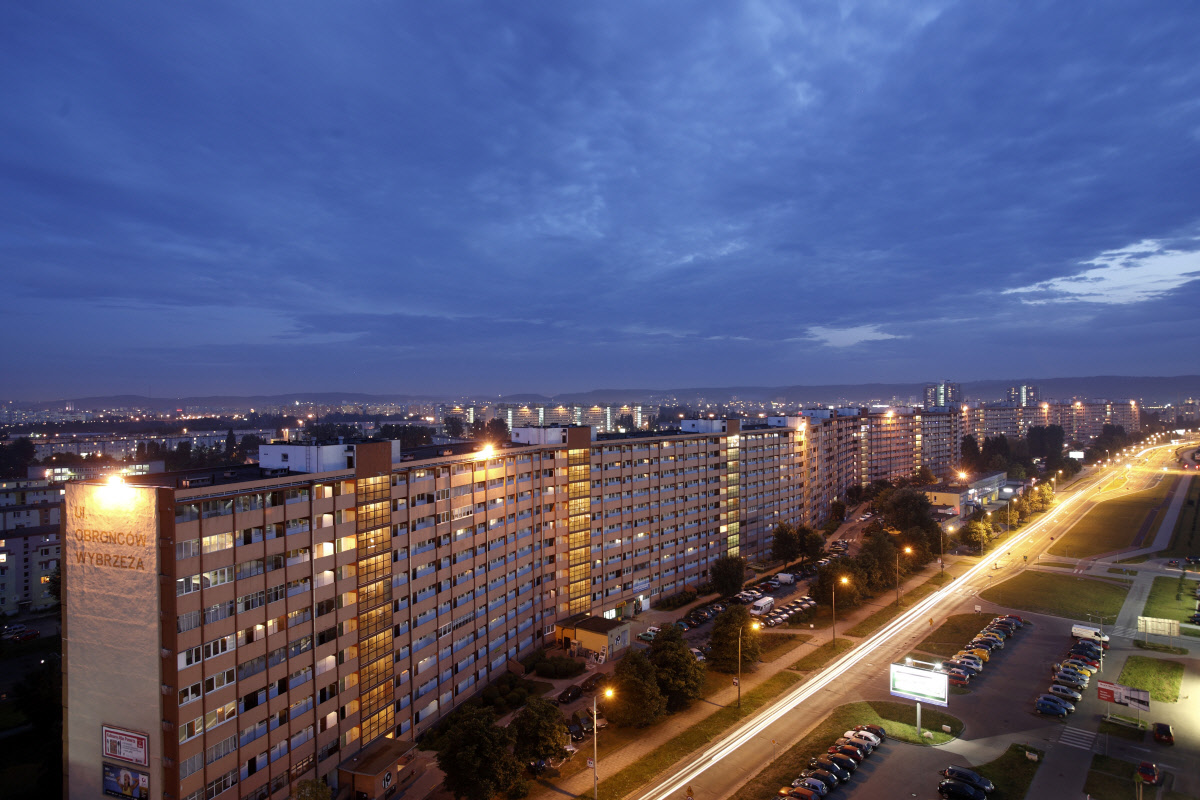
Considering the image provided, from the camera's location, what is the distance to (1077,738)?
39688mm

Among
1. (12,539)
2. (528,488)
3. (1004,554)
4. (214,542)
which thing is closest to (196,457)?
(12,539)

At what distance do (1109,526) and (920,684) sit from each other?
89848mm

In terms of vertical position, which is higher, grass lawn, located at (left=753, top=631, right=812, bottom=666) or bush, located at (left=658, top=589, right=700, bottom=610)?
grass lawn, located at (left=753, top=631, right=812, bottom=666)

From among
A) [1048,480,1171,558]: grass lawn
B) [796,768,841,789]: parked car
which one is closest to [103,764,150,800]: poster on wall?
[796,768,841,789]: parked car

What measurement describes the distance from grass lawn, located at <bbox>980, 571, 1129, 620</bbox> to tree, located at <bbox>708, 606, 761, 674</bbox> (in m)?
35.2

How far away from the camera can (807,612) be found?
64.4 m

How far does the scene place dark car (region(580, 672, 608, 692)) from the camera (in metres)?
49.8

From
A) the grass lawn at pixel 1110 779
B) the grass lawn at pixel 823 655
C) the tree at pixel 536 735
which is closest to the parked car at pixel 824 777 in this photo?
the grass lawn at pixel 1110 779

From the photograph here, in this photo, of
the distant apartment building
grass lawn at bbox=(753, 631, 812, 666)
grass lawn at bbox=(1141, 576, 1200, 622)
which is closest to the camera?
grass lawn at bbox=(753, 631, 812, 666)

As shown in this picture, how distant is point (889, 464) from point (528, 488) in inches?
4987

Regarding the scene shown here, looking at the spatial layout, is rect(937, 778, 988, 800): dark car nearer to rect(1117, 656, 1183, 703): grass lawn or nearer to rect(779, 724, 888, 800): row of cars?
rect(779, 724, 888, 800): row of cars

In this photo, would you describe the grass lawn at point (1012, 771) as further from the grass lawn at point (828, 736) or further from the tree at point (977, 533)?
the tree at point (977, 533)

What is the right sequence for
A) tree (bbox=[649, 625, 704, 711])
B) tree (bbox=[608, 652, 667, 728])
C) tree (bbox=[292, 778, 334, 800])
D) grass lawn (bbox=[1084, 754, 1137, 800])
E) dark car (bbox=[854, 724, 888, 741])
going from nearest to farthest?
tree (bbox=[292, 778, 334, 800]) < grass lawn (bbox=[1084, 754, 1137, 800]) < dark car (bbox=[854, 724, 888, 741]) < tree (bbox=[608, 652, 667, 728]) < tree (bbox=[649, 625, 704, 711])

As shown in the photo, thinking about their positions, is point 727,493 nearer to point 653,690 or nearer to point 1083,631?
point 1083,631
